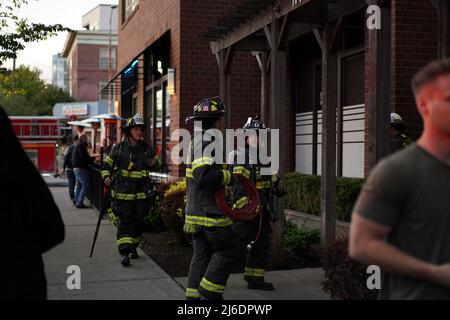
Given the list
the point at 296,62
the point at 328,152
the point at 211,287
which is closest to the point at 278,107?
the point at 328,152

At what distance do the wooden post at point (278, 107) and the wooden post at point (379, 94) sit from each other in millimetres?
2438

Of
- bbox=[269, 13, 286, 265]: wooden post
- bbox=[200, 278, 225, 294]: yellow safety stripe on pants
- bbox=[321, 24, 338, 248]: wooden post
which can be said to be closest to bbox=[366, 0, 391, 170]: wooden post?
bbox=[200, 278, 225, 294]: yellow safety stripe on pants

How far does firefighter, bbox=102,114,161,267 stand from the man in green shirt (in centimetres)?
624

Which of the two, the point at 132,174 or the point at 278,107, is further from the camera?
the point at 132,174

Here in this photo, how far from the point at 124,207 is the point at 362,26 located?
5332mm

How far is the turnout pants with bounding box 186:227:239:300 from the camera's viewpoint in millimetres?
5582

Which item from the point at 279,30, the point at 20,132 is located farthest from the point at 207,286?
the point at 20,132

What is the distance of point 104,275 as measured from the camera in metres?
7.57

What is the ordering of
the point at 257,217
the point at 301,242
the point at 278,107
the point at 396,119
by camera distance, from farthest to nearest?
the point at 301,242, the point at 396,119, the point at 278,107, the point at 257,217

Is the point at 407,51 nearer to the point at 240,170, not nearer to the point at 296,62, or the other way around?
the point at 240,170

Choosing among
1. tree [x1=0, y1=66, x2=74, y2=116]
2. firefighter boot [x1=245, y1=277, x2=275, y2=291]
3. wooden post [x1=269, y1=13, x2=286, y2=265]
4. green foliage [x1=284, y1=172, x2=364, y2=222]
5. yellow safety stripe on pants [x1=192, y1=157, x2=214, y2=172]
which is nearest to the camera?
yellow safety stripe on pants [x1=192, y1=157, x2=214, y2=172]

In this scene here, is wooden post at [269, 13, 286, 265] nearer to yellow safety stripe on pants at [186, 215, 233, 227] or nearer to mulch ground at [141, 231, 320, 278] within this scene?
mulch ground at [141, 231, 320, 278]

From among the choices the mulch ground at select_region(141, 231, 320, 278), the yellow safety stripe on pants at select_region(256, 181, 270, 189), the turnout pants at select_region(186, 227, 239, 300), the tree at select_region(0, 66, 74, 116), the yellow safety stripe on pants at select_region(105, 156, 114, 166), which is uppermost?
the tree at select_region(0, 66, 74, 116)

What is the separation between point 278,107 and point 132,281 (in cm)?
269
